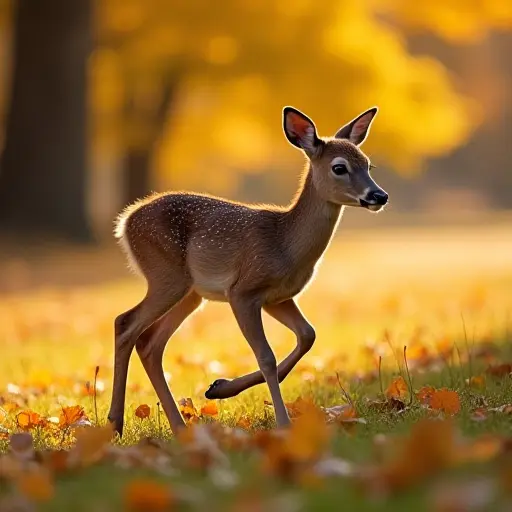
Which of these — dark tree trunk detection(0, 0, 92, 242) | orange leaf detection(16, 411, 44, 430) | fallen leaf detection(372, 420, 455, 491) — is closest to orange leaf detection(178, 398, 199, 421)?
orange leaf detection(16, 411, 44, 430)

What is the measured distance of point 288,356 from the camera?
19.0 feet

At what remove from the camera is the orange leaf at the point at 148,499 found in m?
3.11

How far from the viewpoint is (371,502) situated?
122 inches

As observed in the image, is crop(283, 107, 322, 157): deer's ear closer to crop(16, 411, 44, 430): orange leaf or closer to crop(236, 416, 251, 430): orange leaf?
crop(236, 416, 251, 430): orange leaf

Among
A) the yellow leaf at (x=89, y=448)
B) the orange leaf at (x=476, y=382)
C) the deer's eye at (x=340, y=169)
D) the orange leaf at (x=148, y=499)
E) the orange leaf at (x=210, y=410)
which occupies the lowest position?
the orange leaf at (x=476, y=382)

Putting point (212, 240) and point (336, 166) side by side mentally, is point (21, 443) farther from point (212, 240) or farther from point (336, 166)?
point (336, 166)

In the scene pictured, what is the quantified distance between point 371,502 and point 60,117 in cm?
1715

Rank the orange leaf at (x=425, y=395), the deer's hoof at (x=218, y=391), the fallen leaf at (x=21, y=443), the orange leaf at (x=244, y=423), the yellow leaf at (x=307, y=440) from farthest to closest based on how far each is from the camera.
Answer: the deer's hoof at (x=218, y=391) < the orange leaf at (x=425, y=395) < the orange leaf at (x=244, y=423) < the fallen leaf at (x=21, y=443) < the yellow leaf at (x=307, y=440)

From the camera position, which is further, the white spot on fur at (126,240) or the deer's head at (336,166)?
the white spot on fur at (126,240)

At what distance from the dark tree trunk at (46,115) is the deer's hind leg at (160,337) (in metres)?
13.5

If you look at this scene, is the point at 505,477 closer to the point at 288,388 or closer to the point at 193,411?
the point at 193,411

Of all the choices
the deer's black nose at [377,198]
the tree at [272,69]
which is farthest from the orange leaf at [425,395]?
the tree at [272,69]

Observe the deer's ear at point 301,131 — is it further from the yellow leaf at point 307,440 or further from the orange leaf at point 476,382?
the yellow leaf at point 307,440

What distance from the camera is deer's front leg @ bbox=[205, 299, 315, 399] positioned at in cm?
568
